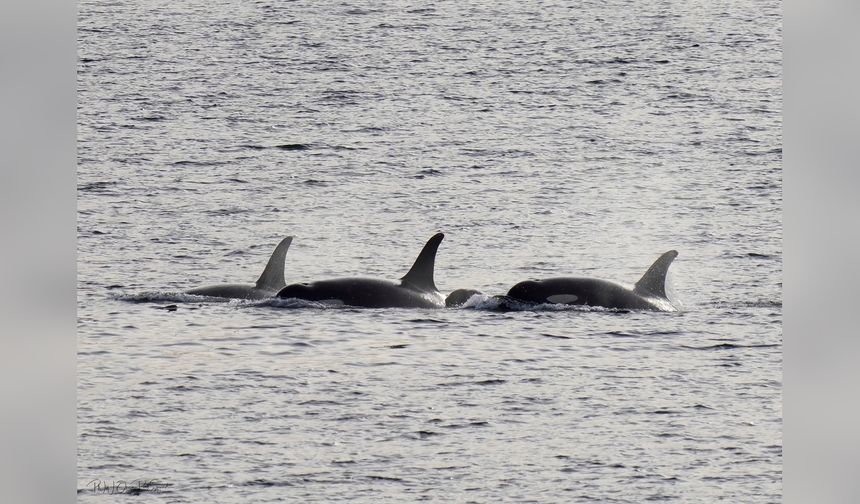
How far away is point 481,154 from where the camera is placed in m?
41.5

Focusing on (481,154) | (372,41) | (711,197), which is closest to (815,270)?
(711,197)

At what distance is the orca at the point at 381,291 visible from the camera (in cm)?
2025

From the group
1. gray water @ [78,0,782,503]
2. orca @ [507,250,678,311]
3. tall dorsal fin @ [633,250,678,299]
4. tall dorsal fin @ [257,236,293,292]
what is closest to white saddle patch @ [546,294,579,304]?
orca @ [507,250,678,311]

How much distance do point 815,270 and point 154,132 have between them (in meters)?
38.2

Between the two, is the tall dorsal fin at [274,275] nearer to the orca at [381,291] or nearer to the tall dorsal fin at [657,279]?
the orca at [381,291]

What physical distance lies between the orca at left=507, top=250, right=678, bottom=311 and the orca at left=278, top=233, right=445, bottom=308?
1.34m

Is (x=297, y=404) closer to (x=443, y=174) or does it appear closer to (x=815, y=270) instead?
(x=815, y=270)

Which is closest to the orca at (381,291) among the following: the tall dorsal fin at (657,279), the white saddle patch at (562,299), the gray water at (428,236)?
the gray water at (428,236)

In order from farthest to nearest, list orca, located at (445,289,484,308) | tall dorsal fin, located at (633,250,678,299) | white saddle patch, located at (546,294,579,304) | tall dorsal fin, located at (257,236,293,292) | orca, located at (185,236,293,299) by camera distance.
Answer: tall dorsal fin, located at (257,236,293,292)
orca, located at (185,236,293,299)
tall dorsal fin, located at (633,250,678,299)
orca, located at (445,289,484,308)
white saddle patch, located at (546,294,579,304)

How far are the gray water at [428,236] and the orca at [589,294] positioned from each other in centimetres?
38

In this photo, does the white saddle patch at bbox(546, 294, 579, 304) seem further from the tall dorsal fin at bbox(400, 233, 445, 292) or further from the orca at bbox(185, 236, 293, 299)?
the orca at bbox(185, 236, 293, 299)

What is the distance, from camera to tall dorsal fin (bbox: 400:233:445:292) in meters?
20.7

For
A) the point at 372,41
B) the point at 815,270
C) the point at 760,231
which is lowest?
the point at 760,231

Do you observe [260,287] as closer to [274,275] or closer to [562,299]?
[274,275]
